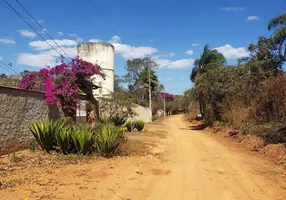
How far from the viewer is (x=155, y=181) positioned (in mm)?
7453

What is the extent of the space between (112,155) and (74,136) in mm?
1459

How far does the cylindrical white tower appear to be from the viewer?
26734 millimetres

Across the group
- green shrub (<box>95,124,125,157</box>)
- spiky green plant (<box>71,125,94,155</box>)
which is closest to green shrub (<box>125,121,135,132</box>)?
green shrub (<box>95,124,125,157</box>)

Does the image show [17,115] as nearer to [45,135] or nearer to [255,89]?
[45,135]

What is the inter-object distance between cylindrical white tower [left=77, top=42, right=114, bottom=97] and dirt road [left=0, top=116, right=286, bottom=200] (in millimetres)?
17526

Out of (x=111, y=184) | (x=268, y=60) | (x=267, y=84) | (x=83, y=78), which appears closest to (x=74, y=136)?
(x=111, y=184)

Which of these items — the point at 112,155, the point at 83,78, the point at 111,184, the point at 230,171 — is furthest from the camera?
the point at 83,78

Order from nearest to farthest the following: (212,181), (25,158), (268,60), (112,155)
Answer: (212,181)
(25,158)
(112,155)
(268,60)

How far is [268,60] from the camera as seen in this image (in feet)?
75.7

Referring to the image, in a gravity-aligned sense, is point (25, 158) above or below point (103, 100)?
below

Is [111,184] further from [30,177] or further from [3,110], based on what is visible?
[3,110]

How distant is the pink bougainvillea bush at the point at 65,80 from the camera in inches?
601

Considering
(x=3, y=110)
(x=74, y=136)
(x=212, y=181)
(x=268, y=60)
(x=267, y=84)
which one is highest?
(x=268, y=60)

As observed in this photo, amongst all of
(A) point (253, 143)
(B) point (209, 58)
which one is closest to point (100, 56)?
(A) point (253, 143)
